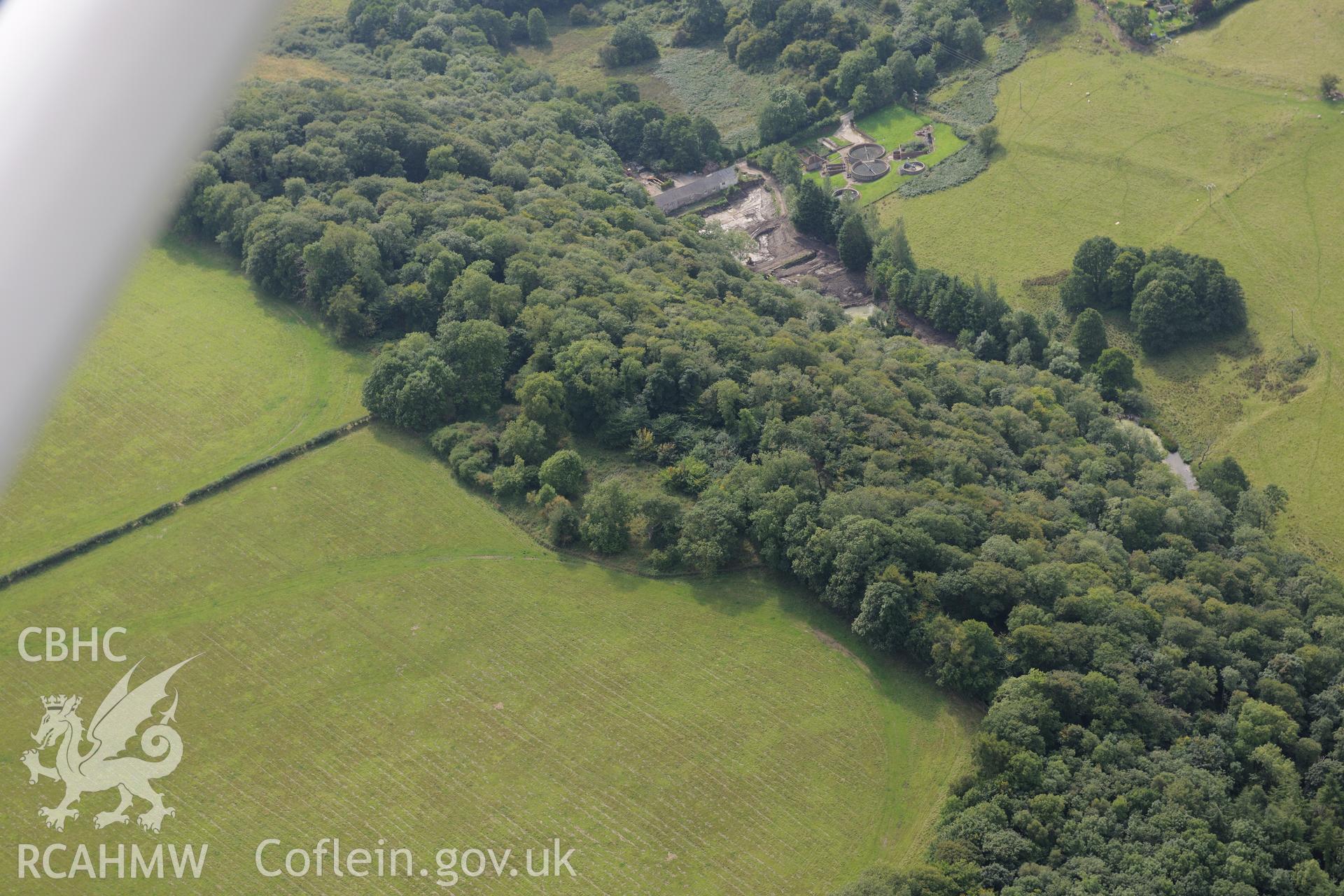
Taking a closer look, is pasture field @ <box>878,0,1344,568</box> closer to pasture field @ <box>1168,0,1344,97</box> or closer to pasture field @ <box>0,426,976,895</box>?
pasture field @ <box>1168,0,1344,97</box>

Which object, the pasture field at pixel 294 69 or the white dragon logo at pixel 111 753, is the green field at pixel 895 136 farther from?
the white dragon logo at pixel 111 753

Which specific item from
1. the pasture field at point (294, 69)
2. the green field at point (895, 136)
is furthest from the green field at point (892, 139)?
the pasture field at point (294, 69)

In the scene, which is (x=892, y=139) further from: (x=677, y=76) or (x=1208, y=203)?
(x=1208, y=203)

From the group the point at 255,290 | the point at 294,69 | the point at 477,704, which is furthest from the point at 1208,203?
the point at 294,69

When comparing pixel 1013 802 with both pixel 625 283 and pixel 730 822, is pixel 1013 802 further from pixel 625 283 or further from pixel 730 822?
pixel 625 283

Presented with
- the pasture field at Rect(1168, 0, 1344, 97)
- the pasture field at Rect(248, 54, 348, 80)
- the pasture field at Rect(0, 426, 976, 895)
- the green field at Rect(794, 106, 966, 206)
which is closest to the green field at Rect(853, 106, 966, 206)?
the green field at Rect(794, 106, 966, 206)
